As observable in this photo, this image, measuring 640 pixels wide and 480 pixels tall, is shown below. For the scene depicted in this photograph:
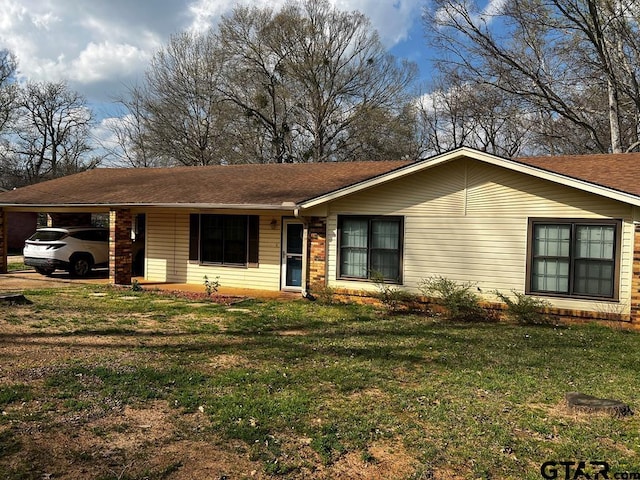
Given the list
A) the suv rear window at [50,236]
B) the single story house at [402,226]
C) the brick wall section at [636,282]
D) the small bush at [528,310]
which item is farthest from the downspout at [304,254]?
the suv rear window at [50,236]

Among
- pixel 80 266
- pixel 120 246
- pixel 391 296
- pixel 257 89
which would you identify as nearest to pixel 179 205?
pixel 120 246

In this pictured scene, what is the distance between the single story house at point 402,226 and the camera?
333 inches

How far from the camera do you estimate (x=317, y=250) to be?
10750 millimetres

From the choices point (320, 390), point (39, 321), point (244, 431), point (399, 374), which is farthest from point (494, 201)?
point (39, 321)

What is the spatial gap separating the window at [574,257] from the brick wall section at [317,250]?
4381 millimetres

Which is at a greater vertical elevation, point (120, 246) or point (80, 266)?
point (120, 246)

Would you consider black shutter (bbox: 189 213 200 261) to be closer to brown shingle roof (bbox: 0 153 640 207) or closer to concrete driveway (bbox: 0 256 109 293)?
brown shingle roof (bbox: 0 153 640 207)

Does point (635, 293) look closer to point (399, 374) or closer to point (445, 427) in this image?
point (399, 374)

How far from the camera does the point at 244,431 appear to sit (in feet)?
12.7

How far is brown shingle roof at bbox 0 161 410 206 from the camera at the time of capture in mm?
11734

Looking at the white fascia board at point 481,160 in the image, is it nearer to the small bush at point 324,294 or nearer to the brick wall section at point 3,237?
the small bush at point 324,294

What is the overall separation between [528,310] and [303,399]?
577cm

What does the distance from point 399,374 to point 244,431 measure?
2.31 m

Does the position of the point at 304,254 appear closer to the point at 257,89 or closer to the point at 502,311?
the point at 502,311
